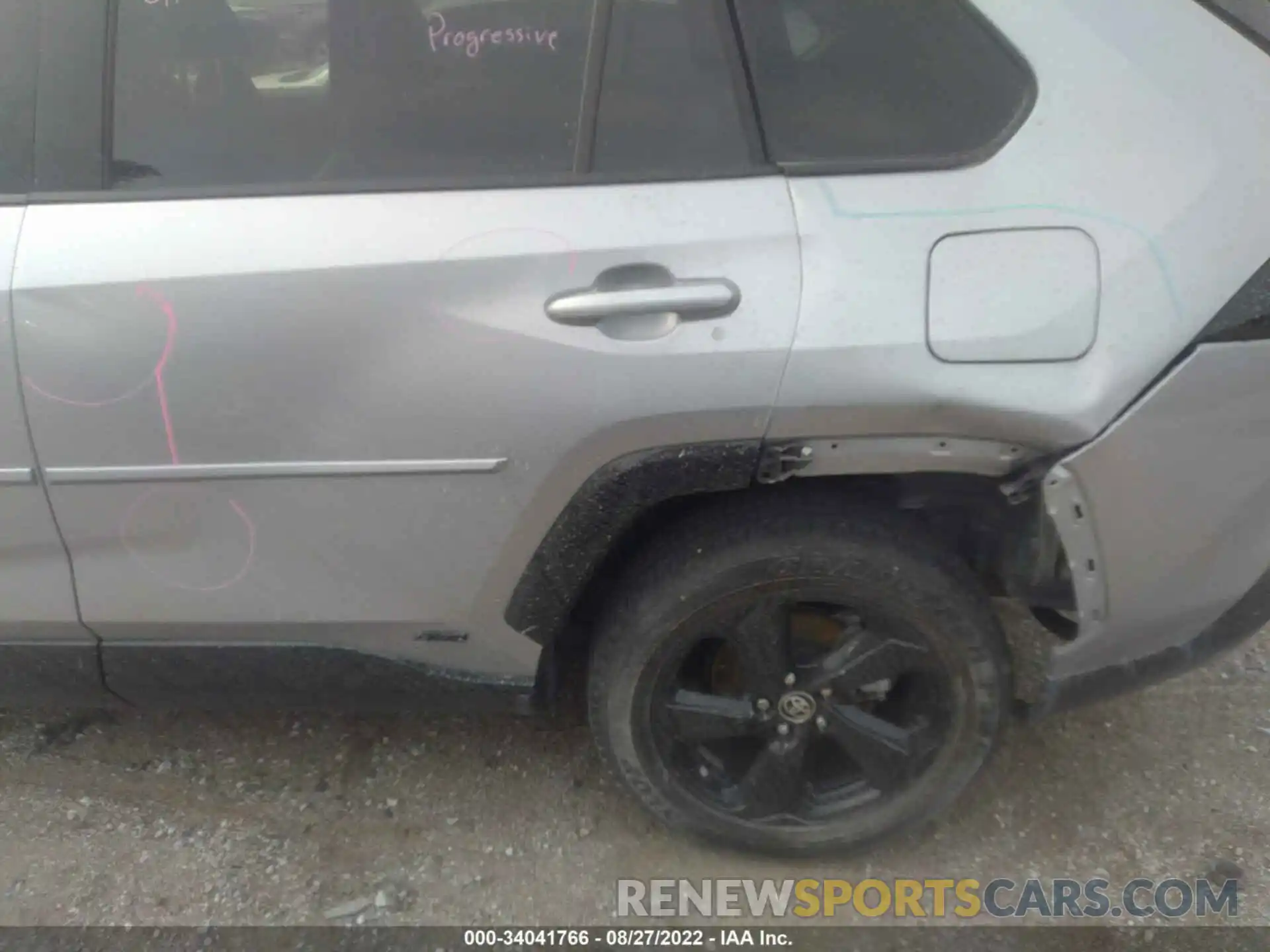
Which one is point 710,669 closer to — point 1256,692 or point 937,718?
point 937,718

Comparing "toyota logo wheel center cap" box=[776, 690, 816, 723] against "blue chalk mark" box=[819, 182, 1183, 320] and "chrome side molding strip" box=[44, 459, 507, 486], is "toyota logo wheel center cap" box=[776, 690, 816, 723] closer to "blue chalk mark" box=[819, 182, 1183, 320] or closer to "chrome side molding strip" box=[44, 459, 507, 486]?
"chrome side molding strip" box=[44, 459, 507, 486]

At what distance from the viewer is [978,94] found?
1.62m

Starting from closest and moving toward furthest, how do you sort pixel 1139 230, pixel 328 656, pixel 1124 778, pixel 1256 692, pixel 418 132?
pixel 1139 230
pixel 418 132
pixel 328 656
pixel 1124 778
pixel 1256 692

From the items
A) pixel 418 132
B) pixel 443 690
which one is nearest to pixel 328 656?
pixel 443 690

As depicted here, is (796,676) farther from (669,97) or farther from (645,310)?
(669,97)

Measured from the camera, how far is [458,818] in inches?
88.7

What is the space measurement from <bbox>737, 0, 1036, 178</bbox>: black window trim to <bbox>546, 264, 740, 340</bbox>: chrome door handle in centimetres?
26

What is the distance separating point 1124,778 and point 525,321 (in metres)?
1.78

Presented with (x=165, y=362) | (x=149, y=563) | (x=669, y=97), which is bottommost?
(x=149, y=563)

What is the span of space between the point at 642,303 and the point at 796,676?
840 mm

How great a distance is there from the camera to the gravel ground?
2.09 metres

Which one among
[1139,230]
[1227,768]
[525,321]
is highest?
[1139,230]

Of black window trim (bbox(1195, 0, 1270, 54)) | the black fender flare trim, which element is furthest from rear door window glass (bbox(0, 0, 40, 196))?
black window trim (bbox(1195, 0, 1270, 54))

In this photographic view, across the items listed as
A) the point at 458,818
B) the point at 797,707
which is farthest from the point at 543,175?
the point at 458,818
